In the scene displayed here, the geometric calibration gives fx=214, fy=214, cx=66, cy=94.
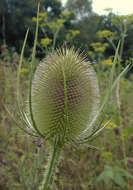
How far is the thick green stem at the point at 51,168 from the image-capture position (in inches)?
52.4

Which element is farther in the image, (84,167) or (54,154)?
(84,167)

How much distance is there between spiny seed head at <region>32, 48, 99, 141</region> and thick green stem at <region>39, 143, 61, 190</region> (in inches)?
3.7

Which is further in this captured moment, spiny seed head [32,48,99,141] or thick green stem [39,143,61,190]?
spiny seed head [32,48,99,141]

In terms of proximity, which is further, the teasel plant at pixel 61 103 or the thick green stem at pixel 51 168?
the teasel plant at pixel 61 103

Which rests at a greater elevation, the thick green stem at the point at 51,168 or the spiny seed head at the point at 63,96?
the spiny seed head at the point at 63,96

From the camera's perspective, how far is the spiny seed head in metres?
1.49

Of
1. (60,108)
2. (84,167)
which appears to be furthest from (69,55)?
(84,167)

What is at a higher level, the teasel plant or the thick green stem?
the teasel plant

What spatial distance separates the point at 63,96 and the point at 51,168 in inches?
19.2

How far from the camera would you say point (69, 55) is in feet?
5.28

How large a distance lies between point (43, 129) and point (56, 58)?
0.53 meters

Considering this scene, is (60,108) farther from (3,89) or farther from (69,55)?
(3,89)

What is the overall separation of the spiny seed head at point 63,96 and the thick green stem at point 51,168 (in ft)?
0.31

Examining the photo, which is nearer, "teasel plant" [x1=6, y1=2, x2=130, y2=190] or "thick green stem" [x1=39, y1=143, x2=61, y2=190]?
"thick green stem" [x1=39, y1=143, x2=61, y2=190]
